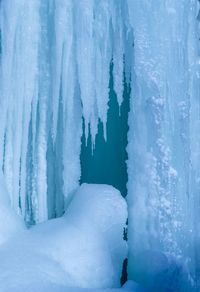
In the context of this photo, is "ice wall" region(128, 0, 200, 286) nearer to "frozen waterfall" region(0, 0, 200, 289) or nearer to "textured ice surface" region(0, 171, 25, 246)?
"frozen waterfall" region(0, 0, 200, 289)

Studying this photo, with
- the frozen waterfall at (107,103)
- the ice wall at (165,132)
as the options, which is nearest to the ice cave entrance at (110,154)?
the frozen waterfall at (107,103)

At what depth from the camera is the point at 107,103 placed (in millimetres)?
4012

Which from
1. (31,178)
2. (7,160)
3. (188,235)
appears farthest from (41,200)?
(188,235)

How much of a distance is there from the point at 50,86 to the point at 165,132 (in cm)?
115

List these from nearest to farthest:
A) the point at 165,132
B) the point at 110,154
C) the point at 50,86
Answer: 1. the point at 165,132
2. the point at 50,86
3. the point at 110,154

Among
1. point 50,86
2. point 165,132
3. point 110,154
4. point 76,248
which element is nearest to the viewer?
point 76,248

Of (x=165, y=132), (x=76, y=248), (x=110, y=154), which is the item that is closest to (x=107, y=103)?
(x=110, y=154)

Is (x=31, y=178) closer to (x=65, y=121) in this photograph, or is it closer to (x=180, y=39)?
(x=65, y=121)

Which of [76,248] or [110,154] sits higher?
[110,154]

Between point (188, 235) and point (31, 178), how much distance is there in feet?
4.88

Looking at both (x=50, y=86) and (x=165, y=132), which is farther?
(x=50, y=86)

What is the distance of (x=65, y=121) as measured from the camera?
393 centimetres

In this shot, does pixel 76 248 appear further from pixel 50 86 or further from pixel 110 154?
Answer: pixel 50 86

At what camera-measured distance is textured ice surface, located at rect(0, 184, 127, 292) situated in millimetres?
2941
